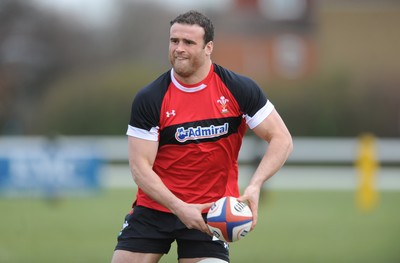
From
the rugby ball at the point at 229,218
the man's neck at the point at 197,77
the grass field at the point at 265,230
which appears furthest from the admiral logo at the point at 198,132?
the grass field at the point at 265,230

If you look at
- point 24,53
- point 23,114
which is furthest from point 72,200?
point 24,53

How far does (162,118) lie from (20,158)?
11.9 meters

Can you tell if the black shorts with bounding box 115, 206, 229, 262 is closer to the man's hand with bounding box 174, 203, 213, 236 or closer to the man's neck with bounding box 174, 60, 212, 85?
the man's hand with bounding box 174, 203, 213, 236

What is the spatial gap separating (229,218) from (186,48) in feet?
3.80

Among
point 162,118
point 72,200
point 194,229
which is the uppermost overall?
point 162,118

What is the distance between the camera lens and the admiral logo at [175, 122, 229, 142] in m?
6.64

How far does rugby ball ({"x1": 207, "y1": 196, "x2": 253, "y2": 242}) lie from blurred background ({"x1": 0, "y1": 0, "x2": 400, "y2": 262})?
5.27m

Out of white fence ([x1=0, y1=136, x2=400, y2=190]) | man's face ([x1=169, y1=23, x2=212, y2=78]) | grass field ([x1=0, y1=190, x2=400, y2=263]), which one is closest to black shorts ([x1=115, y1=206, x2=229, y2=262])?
man's face ([x1=169, y1=23, x2=212, y2=78])

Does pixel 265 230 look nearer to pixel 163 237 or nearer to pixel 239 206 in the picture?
pixel 163 237

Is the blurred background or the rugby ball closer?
the rugby ball

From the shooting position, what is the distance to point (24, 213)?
1684 cm

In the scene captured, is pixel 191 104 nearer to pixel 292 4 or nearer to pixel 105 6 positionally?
pixel 105 6

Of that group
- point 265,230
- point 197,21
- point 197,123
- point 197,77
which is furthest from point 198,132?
point 265,230

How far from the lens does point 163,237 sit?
6.80 meters
